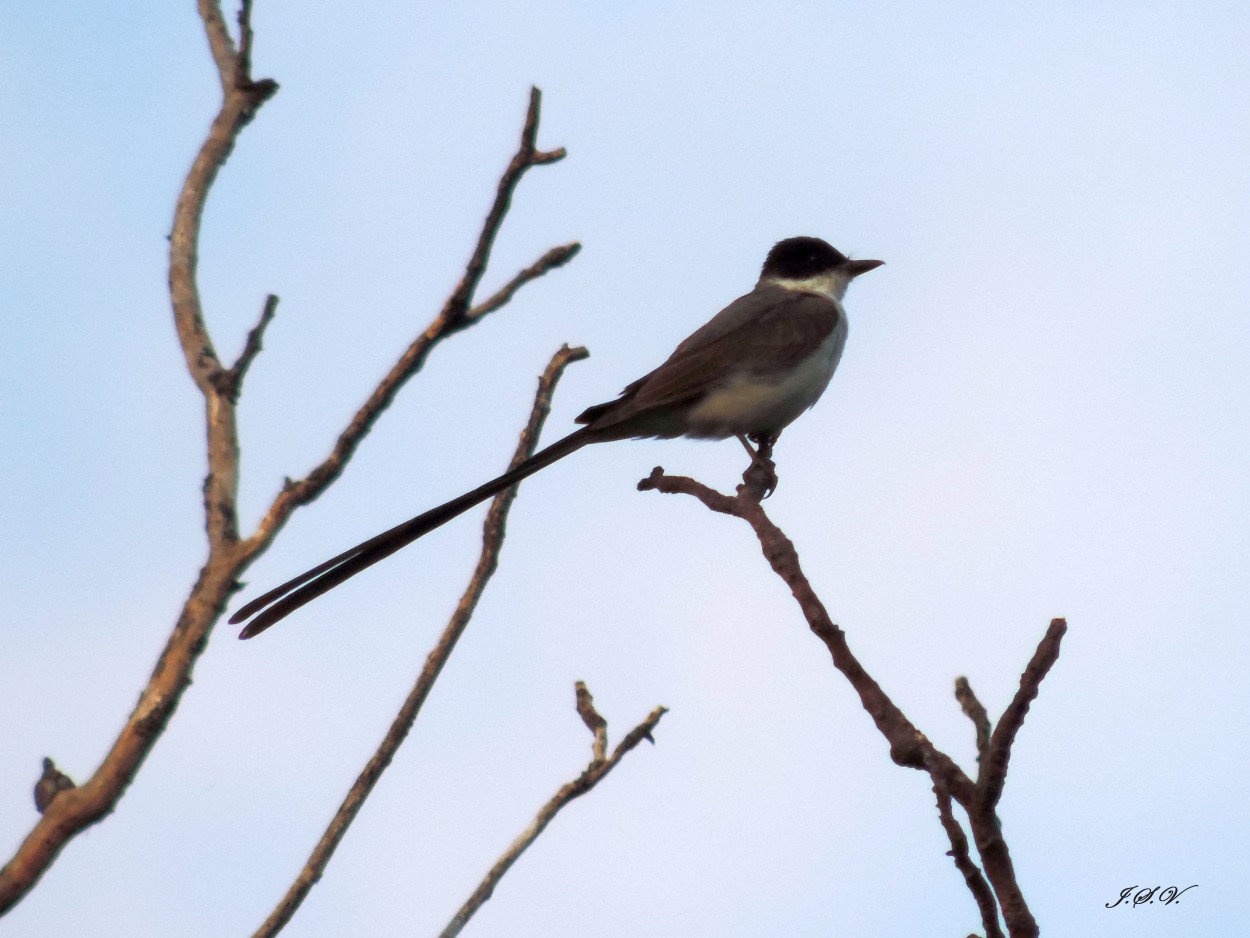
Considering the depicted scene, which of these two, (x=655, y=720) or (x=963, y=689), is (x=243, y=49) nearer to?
(x=655, y=720)

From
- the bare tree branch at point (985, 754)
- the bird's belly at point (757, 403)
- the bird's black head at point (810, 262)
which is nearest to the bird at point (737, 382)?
the bird's belly at point (757, 403)

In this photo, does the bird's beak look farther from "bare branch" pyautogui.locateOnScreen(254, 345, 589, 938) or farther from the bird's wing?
"bare branch" pyautogui.locateOnScreen(254, 345, 589, 938)

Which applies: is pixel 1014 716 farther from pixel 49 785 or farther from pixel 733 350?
pixel 733 350

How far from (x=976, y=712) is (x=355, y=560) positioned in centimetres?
221

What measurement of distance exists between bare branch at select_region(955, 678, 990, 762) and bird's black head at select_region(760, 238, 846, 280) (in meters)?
6.04

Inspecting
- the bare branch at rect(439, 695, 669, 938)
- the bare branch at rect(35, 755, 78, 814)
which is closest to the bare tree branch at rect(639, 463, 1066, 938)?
the bare branch at rect(439, 695, 669, 938)

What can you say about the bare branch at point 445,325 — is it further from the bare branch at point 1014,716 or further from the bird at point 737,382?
the bird at point 737,382

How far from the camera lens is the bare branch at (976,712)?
97.1 inches

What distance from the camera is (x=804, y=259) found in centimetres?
866

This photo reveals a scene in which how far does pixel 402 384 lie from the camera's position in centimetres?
262

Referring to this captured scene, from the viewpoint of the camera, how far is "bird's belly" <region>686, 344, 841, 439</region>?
22.8 ft

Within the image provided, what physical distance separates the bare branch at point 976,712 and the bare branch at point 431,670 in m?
1.08

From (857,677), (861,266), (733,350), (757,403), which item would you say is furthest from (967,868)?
(861,266)

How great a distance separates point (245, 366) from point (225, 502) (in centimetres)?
27
